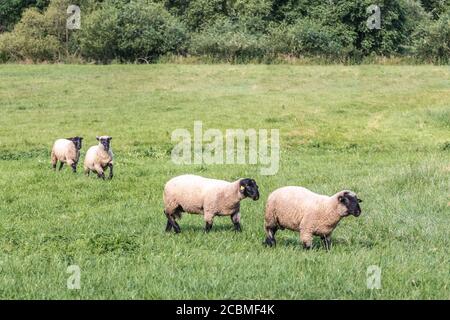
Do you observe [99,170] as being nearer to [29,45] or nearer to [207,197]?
[207,197]

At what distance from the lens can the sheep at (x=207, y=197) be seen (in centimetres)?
1208

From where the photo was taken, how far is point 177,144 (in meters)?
27.5

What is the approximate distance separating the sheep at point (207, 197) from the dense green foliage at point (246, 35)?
4748cm

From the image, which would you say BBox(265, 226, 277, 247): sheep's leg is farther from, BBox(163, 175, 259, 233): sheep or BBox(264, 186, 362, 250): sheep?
BBox(163, 175, 259, 233): sheep

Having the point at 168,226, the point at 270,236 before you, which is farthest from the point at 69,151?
the point at 270,236

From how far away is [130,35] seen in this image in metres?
62.8

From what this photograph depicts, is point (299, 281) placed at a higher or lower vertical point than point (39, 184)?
higher

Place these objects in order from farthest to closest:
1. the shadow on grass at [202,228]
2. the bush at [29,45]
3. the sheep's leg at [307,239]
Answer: the bush at [29,45] → the shadow on grass at [202,228] → the sheep's leg at [307,239]

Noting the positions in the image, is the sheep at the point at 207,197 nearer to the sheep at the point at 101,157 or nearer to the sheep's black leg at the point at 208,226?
the sheep's black leg at the point at 208,226

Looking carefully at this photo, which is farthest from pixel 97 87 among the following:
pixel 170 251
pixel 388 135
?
pixel 170 251

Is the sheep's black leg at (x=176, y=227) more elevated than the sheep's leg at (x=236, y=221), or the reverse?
the sheep's leg at (x=236, y=221)

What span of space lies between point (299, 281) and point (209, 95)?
32914 mm

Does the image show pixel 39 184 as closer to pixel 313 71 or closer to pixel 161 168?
pixel 161 168

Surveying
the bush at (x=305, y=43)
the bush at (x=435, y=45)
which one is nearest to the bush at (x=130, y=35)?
the bush at (x=305, y=43)
